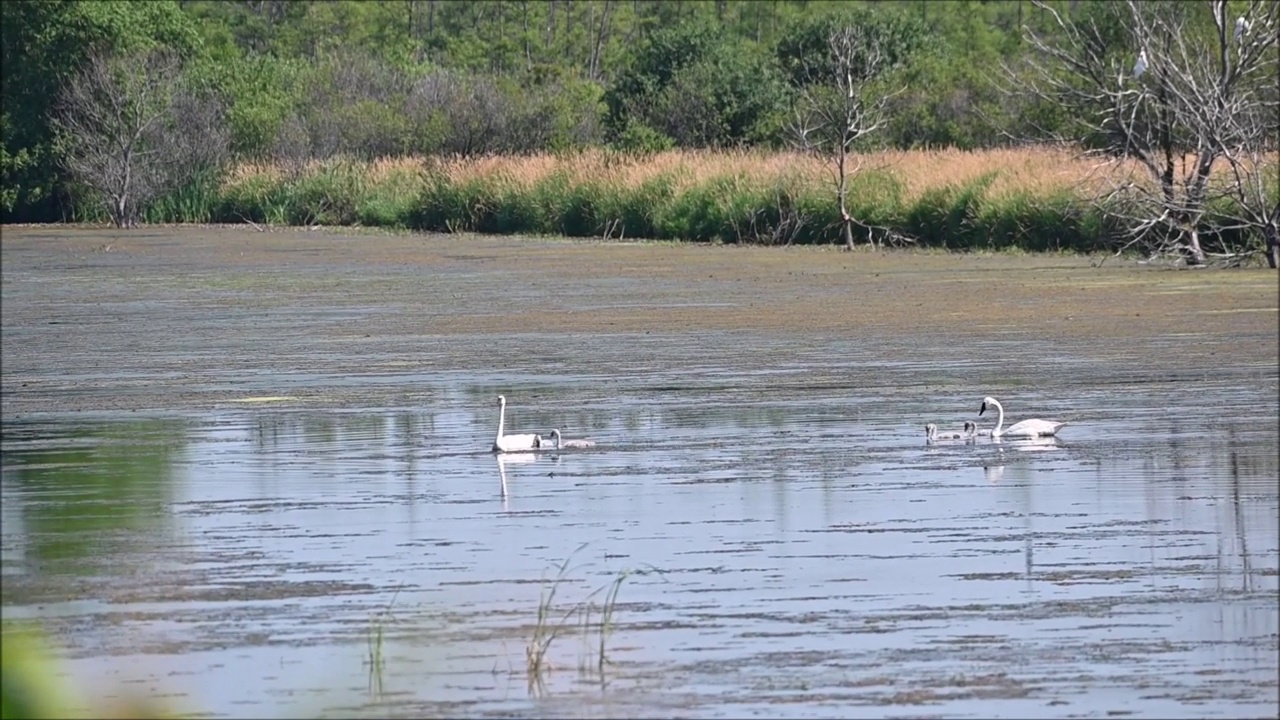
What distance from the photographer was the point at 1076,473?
11.3 metres

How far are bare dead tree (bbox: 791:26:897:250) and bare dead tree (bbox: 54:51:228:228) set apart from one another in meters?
16.1

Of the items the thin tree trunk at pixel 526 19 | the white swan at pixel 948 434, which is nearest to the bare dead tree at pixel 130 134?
the thin tree trunk at pixel 526 19

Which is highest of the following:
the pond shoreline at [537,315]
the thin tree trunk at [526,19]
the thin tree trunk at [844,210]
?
the thin tree trunk at [526,19]

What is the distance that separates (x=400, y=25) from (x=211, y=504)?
324 feet

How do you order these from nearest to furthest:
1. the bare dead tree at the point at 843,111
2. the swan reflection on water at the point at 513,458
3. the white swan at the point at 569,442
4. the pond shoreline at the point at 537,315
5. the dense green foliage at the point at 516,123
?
the swan reflection on water at the point at 513,458 → the white swan at the point at 569,442 → the pond shoreline at the point at 537,315 → the bare dead tree at the point at 843,111 → the dense green foliage at the point at 516,123

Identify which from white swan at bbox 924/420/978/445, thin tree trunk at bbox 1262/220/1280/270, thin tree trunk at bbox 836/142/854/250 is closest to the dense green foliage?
thin tree trunk at bbox 836/142/854/250

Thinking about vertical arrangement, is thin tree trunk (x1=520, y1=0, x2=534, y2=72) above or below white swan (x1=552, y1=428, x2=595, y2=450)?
above

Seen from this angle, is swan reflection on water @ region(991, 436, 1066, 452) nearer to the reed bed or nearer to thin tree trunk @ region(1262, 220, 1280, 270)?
thin tree trunk @ region(1262, 220, 1280, 270)

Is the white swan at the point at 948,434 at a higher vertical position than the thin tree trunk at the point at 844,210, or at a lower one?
lower

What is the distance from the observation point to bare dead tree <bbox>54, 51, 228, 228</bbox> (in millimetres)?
54406

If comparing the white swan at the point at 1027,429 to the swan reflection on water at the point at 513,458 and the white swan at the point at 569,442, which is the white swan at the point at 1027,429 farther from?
the swan reflection on water at the point at 513,458

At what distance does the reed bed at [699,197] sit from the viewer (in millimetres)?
32812

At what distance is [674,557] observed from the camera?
899cm

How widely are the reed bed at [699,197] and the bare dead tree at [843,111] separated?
1.24 ft
